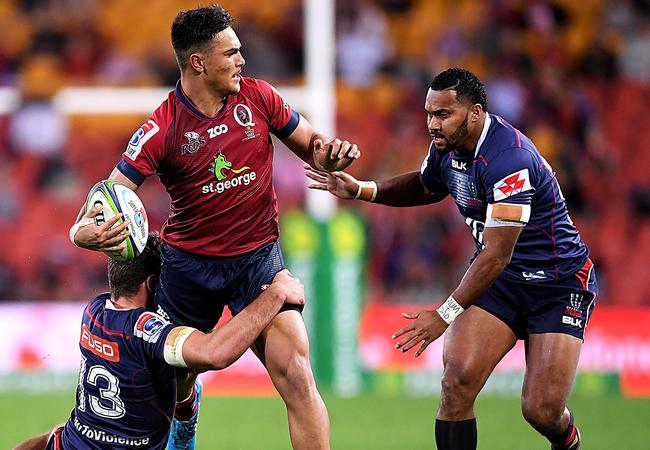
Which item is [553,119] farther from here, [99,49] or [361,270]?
[99,49]

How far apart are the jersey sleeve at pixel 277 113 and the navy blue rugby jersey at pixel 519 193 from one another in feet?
2.94

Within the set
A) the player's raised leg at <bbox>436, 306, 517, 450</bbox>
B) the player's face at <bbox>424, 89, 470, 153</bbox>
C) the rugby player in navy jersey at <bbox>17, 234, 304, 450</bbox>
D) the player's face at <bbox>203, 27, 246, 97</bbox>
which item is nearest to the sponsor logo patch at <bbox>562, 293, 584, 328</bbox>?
the player's raised leg at <bbox>436, 306, 517, 450</bbox>

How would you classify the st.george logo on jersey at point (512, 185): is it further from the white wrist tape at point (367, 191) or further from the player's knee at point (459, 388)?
the white wrist tape at point (367, 191)

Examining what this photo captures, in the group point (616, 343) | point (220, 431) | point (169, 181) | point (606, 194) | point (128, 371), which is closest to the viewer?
point (128, 371)

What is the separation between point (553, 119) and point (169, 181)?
921 cm

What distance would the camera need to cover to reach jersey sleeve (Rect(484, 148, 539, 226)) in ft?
20.6

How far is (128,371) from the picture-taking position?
5684 millimetres

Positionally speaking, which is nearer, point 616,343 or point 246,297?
point 246,297

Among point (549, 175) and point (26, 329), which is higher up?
point (549, 175)

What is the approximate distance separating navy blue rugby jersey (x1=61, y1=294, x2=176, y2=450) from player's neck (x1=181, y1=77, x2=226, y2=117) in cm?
115

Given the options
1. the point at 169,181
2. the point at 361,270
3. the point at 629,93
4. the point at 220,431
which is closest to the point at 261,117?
the point at 169,181

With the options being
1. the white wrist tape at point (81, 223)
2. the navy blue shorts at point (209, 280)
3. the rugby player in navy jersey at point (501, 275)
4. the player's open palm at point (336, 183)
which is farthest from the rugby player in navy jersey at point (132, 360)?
the player's open palm at point (336, 183)

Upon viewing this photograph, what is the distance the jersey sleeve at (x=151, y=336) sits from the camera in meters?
5.63

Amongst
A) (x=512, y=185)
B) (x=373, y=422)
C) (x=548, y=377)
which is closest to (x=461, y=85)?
(x=512, y=185)
